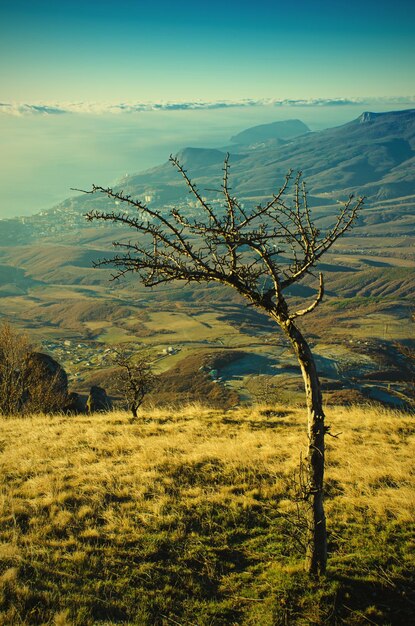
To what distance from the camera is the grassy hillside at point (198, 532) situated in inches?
271

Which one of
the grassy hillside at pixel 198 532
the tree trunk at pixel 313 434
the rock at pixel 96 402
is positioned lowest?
the rock at pixel 96 402

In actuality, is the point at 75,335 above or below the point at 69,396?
below

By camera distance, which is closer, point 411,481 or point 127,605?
point 127,605

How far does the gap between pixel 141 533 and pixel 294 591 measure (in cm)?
348

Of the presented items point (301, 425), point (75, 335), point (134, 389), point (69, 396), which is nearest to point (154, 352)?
point (75, 335)

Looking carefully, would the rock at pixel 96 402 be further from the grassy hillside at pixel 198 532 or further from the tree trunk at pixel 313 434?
the tree trunk at pixel 313 434

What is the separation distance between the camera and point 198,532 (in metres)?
9.23

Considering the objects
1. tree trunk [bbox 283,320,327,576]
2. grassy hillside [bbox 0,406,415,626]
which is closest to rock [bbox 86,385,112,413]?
grassy hillside [bbox 0,406,415,626]

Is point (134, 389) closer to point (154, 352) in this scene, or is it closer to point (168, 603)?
point (168, 603)

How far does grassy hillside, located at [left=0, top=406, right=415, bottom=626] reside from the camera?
22.6 ft

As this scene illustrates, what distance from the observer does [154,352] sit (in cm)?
12525

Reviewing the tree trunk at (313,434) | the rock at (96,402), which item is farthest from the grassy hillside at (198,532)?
the rock at (96,402)

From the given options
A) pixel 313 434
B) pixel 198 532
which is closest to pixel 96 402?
pixel 198 532

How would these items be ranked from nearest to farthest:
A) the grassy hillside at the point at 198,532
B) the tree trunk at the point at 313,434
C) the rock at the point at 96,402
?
the grassy hillside at the point at 198,532
the tree trunk at the point at 313,434
the rock at the point at 96,402
